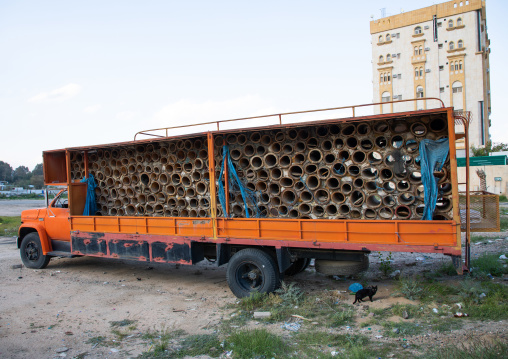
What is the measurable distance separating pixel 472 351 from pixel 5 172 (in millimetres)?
116776

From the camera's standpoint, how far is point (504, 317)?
4.64 m

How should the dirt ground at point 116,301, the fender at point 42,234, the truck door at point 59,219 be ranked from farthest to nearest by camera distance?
1. the fender at point 42,234
2. the truck door at point 59,219
3. the dirt ground at point 116,301

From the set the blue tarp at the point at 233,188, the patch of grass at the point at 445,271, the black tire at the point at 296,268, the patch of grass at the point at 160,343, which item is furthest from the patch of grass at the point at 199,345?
the patch of grass at the point at 445,271

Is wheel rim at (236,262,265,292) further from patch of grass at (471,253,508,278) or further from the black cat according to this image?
patch of grass at (471,253,508,278)

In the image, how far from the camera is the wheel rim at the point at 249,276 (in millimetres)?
6146

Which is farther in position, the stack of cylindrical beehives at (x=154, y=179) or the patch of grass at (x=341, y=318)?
the stack of cylindrical beehives at (x=154, y=179)

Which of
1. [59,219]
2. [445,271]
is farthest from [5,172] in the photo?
[445,271]

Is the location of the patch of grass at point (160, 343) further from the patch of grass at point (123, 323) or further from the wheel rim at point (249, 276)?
the wheel rim at point (249, 276)

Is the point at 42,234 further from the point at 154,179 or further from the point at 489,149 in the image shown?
the point at 489,149

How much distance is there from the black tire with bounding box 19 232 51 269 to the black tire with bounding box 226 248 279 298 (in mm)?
5184

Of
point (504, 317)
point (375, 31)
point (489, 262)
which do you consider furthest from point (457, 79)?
point (504, 317)

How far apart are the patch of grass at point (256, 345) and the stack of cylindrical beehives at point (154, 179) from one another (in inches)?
125

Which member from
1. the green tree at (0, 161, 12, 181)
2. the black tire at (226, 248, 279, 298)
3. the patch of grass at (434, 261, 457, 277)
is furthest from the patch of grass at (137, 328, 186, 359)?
the green tree at (0, 161, 12, 181)

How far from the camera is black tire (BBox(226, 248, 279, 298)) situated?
235 inches
